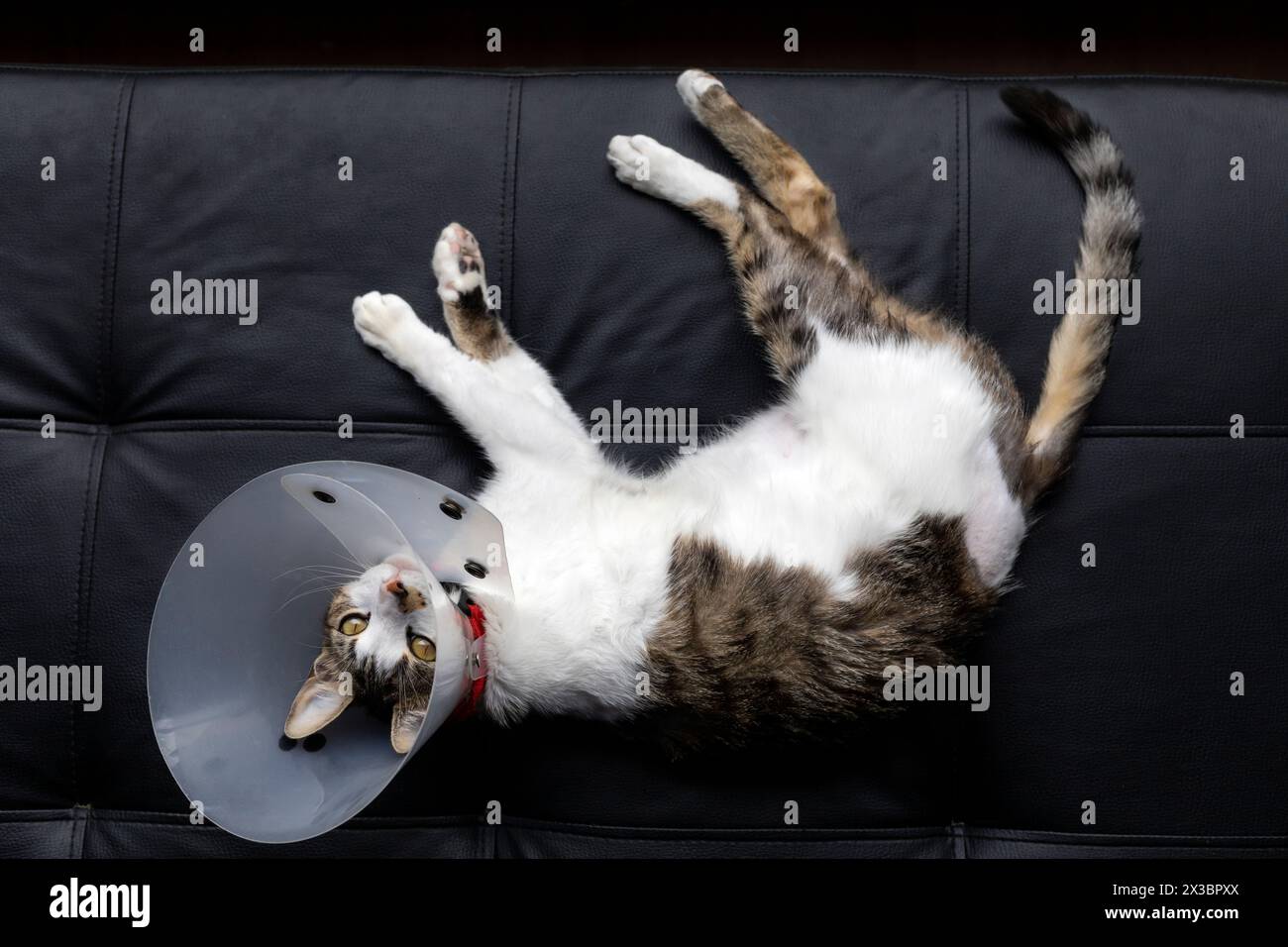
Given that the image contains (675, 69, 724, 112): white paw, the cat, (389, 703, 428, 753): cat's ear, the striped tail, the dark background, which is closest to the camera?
(389, 703, 428, 753): cat's ear

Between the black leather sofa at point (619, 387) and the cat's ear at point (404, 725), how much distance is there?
0.21 metres

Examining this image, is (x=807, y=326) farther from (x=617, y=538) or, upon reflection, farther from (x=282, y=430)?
(x=282, y=430)

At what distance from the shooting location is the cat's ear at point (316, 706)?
1557mm

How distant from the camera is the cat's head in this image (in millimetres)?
1543

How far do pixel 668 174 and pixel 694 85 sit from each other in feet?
0.63

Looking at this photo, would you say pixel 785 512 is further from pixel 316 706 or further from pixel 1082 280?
pixel 316 706

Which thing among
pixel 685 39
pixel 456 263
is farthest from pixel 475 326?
pixel 685 39

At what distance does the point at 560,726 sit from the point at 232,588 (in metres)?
0.61

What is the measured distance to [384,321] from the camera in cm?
178

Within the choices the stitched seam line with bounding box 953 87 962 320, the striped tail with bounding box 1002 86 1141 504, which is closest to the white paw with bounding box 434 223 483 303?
the stitched seam line with bounding box 953 87 962 320

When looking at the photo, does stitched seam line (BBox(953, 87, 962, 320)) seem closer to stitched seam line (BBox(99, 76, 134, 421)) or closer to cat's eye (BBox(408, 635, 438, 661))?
cat's eye (BBox(408, 635, 438, 661))

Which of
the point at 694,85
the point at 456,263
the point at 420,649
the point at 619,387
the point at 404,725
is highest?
the point at 694,85

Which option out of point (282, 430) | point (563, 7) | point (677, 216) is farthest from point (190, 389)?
point (563, 7)

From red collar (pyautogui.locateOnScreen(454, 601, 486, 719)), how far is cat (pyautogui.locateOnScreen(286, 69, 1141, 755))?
3 cm
